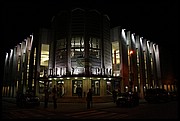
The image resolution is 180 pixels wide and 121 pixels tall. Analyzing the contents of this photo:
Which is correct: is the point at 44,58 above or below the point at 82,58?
above

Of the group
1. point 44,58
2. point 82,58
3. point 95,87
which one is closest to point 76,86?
point 95,87

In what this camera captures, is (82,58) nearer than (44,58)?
Yes

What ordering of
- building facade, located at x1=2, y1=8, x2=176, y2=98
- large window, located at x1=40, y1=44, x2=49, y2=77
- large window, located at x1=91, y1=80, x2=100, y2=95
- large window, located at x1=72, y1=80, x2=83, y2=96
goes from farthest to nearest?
large window, located at x1=40, y1=44, x2=49, y2=77
building facade, located at x1=2, y1=8, x2=176, y2=98
large window, located at x1=91, y1=80, x2=100, y2=95
large window, located at x1=72, y1=80, x2=83, y2=96

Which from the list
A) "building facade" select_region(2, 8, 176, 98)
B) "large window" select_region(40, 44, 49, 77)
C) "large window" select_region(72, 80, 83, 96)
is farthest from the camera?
"large window" select_region(40, 44, 49, 77)

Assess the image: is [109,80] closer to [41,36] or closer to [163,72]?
[41,36]

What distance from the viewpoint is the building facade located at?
2792 cm

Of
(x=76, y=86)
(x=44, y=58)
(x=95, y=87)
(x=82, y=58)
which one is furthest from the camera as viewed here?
(x=44, y=58)

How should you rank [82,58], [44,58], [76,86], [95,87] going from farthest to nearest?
[44,58]
[82,58]
[95,87]
[76,86]

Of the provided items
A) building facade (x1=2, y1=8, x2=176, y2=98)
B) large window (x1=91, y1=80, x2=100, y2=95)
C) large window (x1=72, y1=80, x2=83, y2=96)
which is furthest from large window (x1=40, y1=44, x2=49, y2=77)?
large window (x1=91, y1=80, x2=100, y2=95)

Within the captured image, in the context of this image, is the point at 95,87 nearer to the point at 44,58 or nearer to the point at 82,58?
the point at 82,58

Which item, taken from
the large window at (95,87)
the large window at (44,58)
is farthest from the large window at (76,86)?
the large window at (44,58)

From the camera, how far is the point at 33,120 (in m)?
9.72

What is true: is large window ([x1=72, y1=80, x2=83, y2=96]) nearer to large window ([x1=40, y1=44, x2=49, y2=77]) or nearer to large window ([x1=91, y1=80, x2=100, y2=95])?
large window ([x1=91, y1=80, x2=100, y2=95])

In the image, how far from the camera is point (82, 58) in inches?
1167
